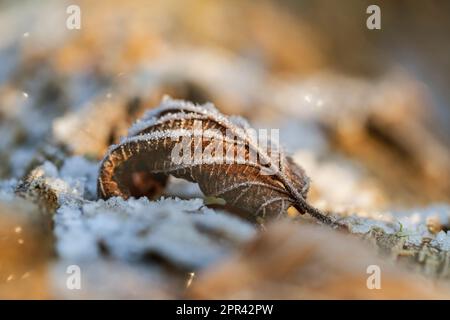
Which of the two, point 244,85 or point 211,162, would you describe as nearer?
point 211,162

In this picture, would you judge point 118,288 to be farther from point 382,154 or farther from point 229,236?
point 382,154

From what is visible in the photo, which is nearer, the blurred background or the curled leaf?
the curled leaf

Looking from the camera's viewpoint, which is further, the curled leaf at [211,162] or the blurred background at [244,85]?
the blurred background at [244,85]

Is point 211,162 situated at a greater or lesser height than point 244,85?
A: lesser

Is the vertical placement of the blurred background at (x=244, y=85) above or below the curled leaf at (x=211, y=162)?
above

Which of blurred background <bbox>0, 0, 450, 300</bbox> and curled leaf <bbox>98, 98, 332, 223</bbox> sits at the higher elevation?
blurred background <bbox>0, 0, 450, 300</bbox>
